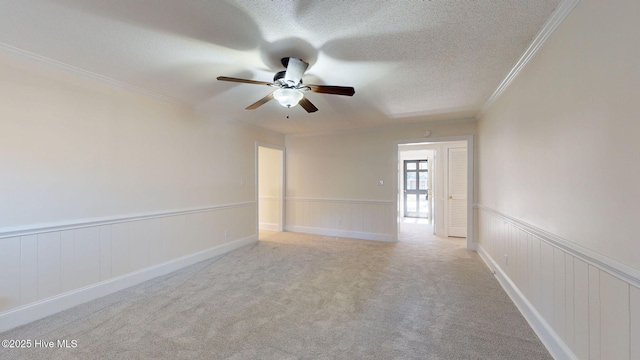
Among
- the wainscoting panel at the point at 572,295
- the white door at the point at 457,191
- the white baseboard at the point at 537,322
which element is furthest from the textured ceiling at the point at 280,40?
the white door at the point at 457,191

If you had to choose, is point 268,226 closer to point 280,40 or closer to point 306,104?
point 306,104

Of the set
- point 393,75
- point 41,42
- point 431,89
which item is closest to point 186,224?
point 41,42

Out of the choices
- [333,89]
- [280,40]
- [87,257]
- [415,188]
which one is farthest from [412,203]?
[87,257]

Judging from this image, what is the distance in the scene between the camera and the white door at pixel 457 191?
18.0 feet

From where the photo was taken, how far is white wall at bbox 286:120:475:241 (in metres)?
5.09

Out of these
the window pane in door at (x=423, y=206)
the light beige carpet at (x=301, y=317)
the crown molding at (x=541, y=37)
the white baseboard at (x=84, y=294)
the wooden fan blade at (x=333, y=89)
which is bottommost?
the light beige carpet at (x=301, y=317)

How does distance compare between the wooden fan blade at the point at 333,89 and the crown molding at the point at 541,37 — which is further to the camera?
the wooden fan blade at the point at 333,89

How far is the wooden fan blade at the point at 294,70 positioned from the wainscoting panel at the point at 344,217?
3.59 metres

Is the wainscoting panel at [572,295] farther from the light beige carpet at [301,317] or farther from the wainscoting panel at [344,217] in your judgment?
the wainscoting panel at [344,217]

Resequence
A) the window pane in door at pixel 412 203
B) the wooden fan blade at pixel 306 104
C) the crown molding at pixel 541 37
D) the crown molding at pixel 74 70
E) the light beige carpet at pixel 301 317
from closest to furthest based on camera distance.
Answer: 1. the crown molding at pixel 541 37
2. the light beige carpet at pixel 301 317
3. the crown molding at pixel 74 70
4. the wooden fan blade at pixel 306 104
5. the window pane in door at pixel 412 203

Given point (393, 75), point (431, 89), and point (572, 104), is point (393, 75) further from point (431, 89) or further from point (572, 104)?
point (572, 104)

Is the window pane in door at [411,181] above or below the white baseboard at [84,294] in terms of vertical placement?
above

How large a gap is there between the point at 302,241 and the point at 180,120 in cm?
310

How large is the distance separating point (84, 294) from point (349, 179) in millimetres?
4459
